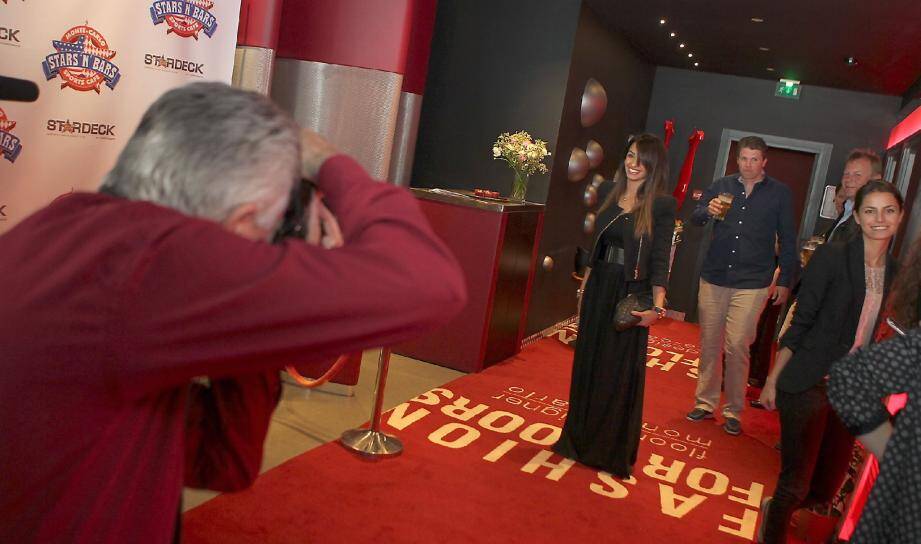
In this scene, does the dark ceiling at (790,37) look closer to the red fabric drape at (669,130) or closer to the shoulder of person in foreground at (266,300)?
the red fabric drape at (669,130)

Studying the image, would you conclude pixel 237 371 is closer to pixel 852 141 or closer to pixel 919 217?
pixel 919 217

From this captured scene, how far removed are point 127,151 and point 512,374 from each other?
5.46 metres

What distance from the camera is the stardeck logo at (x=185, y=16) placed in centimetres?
305

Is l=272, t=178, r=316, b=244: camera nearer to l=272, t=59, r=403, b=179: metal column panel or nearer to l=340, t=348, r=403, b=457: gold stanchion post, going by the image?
l=340, t=348, r=403, b=457: gold stanchion post

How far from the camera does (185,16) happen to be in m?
3.15

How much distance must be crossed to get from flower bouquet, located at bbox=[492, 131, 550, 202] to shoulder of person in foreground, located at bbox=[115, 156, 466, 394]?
18.6 ft

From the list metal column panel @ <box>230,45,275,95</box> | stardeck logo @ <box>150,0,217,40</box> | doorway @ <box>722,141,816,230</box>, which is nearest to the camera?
stardeck logo @ <box>150,0,217,40</box>

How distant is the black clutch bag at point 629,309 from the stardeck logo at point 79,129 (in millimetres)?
2421

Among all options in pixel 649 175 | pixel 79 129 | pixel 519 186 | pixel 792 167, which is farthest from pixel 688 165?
pixel 79 129

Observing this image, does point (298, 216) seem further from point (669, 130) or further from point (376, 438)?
point (669, 130)

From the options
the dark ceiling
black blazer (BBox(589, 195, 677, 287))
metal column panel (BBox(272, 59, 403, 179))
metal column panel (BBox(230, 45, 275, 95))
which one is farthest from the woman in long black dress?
the dark ceiling

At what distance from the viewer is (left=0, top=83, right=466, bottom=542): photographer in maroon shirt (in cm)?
83

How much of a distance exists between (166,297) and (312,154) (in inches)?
11.3

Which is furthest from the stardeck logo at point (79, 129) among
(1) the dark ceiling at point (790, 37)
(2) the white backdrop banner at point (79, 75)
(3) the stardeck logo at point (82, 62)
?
(1) the dark ceiling at point (790, 37)
